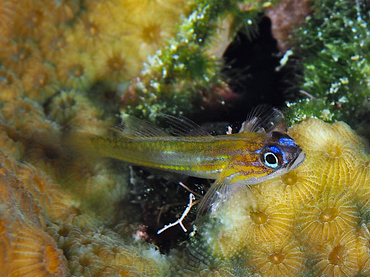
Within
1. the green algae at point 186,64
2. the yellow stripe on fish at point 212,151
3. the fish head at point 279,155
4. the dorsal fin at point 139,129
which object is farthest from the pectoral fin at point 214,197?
the green algae at point 186,64

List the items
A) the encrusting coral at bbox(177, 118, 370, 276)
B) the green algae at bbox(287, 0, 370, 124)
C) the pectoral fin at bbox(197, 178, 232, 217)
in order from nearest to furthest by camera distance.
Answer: the encrusting coral at bbox(177, 118, 370, 276), the pectoral fin at bbox(197, 178, 232, 217), the green algae at bbox(287, 0, 370, 124)

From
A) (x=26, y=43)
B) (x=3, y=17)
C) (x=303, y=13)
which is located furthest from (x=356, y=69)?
(x=3, y=17)

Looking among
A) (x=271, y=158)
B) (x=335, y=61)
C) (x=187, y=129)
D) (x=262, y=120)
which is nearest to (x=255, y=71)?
(x=335, y=61)

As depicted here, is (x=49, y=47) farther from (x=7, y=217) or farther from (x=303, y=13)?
(x=303, y=13)

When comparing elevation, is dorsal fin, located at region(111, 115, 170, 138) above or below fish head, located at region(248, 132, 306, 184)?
below

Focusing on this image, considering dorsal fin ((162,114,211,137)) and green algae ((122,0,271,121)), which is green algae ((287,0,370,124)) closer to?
green algae ((122,0,271,121))

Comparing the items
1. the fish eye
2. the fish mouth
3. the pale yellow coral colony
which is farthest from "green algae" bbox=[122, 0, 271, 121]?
the fish mouth

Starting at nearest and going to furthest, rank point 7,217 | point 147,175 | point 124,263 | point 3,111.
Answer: point 7,217, point 124,263, point 3,111, point 147,175
